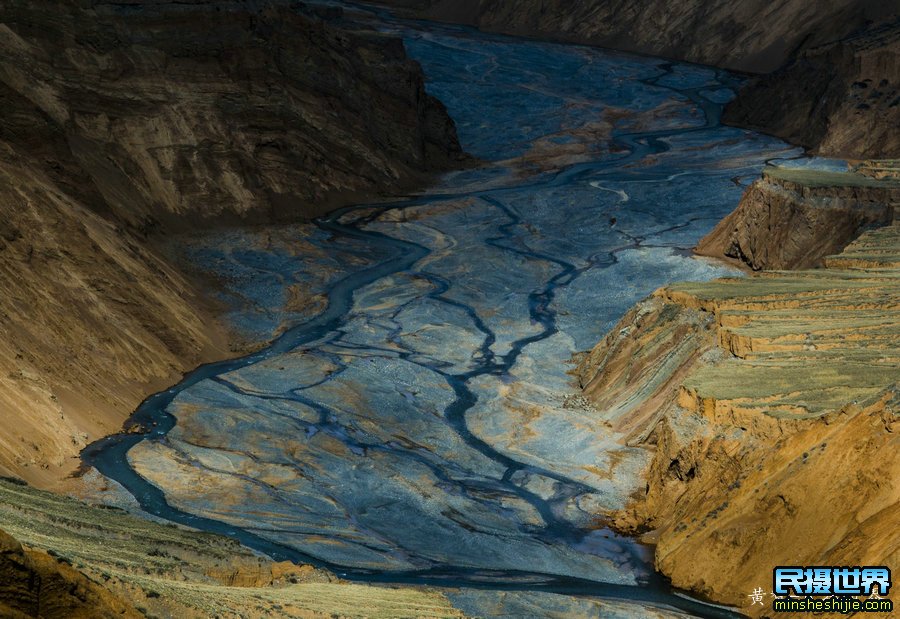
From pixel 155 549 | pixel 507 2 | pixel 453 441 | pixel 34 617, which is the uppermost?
pixel 507 2

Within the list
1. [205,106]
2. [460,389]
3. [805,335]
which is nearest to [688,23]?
[205,106]

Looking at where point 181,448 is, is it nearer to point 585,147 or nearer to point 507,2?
point 585,147

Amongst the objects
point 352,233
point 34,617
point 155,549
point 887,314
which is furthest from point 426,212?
point 34,617

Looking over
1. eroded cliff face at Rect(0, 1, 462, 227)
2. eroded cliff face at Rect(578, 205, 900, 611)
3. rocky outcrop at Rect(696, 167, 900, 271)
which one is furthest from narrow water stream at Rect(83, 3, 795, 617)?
eroded cliff face at Rect(0, 1, 462, 227)

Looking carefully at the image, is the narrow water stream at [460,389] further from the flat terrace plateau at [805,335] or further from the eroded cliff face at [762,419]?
the flat terrace plateau at [805,335]

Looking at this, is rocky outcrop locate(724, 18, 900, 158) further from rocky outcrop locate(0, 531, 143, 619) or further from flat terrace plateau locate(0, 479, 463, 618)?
rocky outcrop locate(0, 531, 143, 619)

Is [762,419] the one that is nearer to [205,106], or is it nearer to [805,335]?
[805,335]
